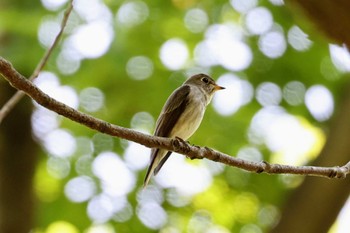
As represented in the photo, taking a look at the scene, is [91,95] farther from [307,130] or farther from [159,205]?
[307,130]

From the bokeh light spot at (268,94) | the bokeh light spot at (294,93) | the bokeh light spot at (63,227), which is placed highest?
the bokeh light spot at (294,93)

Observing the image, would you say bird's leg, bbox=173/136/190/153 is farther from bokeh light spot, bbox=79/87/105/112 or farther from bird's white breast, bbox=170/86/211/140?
bokeh light spot, bbox=79/87/105/112

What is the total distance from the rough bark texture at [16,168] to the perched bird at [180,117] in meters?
1.08

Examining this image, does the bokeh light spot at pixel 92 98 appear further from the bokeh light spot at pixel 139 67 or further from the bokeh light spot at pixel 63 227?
the bokeh light spot at pixel 63 227

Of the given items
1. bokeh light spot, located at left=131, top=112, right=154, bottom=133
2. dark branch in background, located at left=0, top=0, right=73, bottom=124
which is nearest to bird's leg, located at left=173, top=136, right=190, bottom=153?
dark branch in background, located at left=0, top=0, right=73, bottom=124

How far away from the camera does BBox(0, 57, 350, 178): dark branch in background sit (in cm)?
189

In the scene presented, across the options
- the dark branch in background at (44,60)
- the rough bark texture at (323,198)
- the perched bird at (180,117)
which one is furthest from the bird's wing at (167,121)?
the dark branch in background at (44,60)

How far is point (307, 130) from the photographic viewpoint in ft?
→ 19.0

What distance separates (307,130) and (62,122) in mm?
2450

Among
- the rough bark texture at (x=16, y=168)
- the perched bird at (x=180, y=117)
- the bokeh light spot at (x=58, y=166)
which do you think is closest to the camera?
the perched bird at (x=180, y=117)

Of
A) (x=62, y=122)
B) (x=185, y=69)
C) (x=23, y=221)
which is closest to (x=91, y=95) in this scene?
(x=62, y=122)

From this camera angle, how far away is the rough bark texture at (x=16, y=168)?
14.8ft

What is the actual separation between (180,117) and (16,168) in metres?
1.41

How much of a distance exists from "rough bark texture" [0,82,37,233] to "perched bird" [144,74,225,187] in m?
1.08
